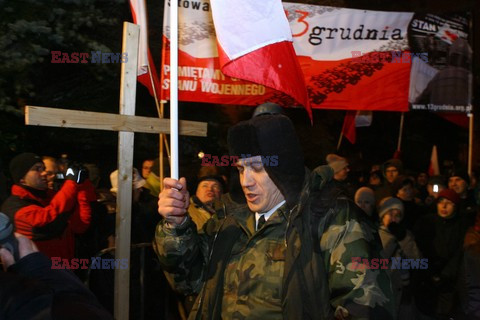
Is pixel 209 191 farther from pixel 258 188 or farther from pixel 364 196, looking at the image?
pixel 258 188

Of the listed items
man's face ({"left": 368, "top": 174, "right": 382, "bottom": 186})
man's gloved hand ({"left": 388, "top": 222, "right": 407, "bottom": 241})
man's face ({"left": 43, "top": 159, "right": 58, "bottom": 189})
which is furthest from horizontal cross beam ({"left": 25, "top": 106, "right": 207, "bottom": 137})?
man's face ({"left": 368, "top": 174, "right": 382, "bottom": 186})

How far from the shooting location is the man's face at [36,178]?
4.95m

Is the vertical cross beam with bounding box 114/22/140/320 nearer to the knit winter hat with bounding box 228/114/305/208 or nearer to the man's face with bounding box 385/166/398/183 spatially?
the knit winter hat with bounding box 228/114/305/208

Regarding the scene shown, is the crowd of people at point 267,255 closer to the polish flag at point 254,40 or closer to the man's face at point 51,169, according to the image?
the polish flag at point 254,40

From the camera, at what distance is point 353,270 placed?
261 centimetres

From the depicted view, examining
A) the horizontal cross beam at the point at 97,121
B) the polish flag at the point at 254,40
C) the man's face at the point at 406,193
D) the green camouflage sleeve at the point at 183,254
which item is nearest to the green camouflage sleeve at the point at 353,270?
the green camouflage sleeve at the point at 183,254

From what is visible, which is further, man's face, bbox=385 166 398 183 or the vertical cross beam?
→ man's face, bbox=385 166 398 183

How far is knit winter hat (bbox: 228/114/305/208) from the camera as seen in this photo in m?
3.00

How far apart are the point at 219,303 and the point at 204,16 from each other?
4.62m

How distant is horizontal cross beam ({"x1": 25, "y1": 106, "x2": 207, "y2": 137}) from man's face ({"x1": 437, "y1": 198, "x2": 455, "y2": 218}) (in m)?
3.69

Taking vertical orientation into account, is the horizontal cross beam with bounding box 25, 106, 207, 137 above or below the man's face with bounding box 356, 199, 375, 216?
above

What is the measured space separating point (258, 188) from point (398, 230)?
3.54 m

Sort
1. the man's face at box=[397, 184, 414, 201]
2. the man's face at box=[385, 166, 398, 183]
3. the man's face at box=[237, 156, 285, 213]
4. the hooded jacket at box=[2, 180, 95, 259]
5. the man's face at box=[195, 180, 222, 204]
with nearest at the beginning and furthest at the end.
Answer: the man's face at box=[237, 156, 285, 213]
the hooded jacket at box=[2, 180, 95, 259]
the man's face at box=[195, 180, 222, 204]
the man's face at box=[397, 184, 414, 201]
the man's face at box=[385, 166, 398, 183]

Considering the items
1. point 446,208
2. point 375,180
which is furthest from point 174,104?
point 375,180
